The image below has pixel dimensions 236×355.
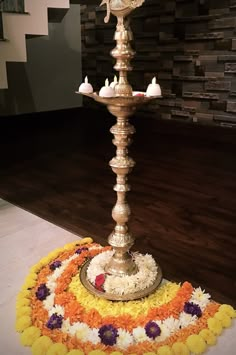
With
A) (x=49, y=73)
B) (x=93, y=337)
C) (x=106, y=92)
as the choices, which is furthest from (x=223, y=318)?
(x=49, y=73)

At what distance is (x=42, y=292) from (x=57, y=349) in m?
0.26

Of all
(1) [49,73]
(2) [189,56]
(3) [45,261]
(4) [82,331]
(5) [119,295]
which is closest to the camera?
(4) [82,331]

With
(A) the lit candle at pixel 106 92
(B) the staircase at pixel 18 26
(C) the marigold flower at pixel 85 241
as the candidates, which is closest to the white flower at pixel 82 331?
(C) the marigold flower at pixel 85 241

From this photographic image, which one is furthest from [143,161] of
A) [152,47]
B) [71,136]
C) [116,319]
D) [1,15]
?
[152,47]

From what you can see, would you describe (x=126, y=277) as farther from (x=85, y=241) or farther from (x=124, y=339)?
(x=85, y=241)

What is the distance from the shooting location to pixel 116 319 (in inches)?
44.7

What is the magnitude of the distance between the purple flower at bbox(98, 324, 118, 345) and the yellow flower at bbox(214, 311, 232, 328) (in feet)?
1.05

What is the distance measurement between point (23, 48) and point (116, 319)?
189cm

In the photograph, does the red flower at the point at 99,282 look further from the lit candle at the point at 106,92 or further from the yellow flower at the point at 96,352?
the lit candle at the point at 106,92

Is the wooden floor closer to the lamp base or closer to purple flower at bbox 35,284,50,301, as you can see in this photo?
the lamp base

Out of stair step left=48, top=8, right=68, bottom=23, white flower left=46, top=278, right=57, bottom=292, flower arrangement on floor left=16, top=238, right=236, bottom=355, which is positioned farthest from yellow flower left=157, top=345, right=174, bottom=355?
stair step left=48, top=8, right=68, bottom=23

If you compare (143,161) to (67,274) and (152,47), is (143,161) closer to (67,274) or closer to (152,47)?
(67,274)

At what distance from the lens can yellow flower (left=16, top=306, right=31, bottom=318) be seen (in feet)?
3.82

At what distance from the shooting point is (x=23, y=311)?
1.17 m
